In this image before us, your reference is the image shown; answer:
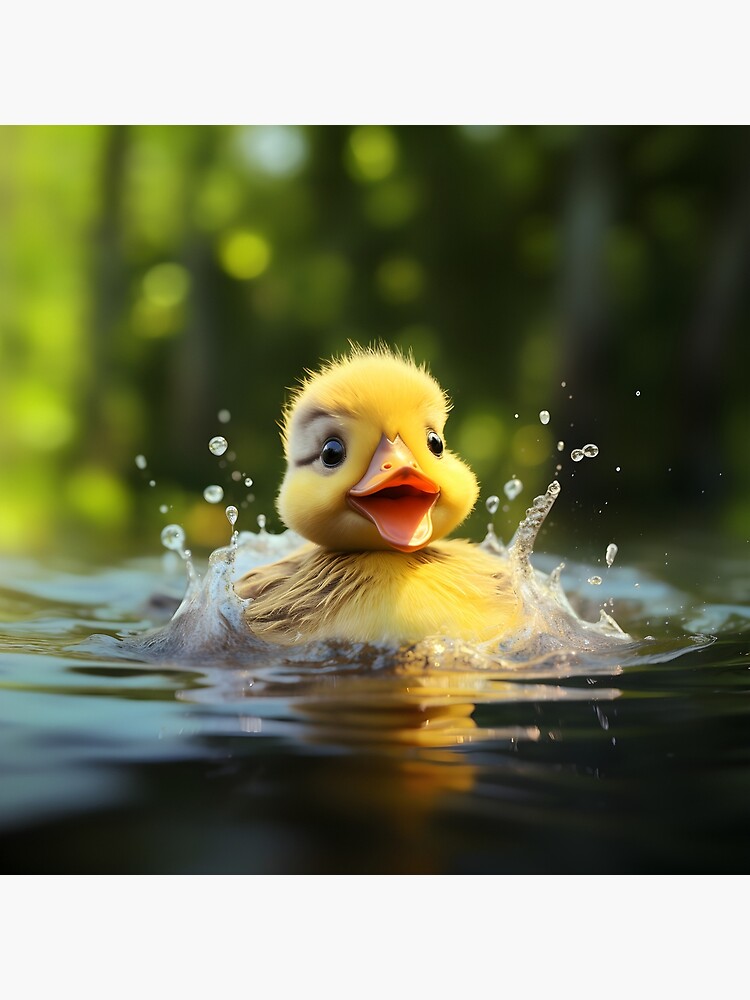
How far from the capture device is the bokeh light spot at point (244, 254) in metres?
4.80

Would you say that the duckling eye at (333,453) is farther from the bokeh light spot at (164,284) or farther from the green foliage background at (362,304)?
the bokeh light spot at (164,284)

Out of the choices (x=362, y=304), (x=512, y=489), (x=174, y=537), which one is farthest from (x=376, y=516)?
(x=362, y=304)

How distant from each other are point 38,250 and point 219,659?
2.59 meters

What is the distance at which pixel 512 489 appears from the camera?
4.09m

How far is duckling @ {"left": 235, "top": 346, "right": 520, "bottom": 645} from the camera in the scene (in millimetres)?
2564

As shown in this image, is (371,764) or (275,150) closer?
(371,764)

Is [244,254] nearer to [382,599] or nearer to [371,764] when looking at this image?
[382,599]

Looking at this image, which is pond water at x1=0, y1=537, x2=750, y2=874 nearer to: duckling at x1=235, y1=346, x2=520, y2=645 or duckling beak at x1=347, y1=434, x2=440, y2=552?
duckling at x1=235, y1=346, x2=520, y2=645

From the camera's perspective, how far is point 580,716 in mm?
2207

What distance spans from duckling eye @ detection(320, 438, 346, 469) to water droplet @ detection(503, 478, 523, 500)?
4.87ft

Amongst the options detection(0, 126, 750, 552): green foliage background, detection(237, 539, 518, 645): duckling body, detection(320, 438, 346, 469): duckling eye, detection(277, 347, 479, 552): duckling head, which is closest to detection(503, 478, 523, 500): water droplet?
detection(0, 126, 750, 552): green foliage background

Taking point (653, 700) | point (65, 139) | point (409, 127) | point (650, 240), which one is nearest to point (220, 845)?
point (653, 700)

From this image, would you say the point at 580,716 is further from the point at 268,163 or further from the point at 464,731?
the point at 268,163

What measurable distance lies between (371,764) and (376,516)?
2.50 feet
